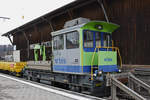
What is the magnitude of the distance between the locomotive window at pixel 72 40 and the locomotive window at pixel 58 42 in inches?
21.1

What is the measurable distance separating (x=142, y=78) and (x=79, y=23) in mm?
4135

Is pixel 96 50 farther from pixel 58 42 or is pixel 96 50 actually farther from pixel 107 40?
pixel 58 42

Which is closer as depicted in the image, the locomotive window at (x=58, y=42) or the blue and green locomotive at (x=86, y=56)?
the blue and green locomotive at (x=86, y=56)

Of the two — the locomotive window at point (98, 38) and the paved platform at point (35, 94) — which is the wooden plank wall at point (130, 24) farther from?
the paved platform at point (35, 94)

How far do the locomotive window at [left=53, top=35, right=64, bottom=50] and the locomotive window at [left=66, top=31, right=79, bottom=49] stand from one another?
1.76ft

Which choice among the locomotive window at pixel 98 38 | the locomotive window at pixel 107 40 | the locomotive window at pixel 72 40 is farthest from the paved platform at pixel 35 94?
the locomotive window at pixel 107 40

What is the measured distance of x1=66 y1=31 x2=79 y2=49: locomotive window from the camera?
315 inches

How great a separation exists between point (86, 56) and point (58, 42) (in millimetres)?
2139

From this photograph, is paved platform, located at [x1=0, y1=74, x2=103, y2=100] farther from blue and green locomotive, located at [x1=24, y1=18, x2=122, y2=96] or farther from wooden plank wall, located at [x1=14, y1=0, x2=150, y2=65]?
wooden plank wall, located at [x1=14, y1=0, x2=150, y2=65]

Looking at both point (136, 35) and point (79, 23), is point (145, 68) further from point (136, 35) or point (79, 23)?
point (79, 23)

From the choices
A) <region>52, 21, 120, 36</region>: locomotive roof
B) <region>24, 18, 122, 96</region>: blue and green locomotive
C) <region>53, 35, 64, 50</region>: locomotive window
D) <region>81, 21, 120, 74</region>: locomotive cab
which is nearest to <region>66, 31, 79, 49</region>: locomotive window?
<region>24, 18, 122, 96</region>: blue and green locomotive

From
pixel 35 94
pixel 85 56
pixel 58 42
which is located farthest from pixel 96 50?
pixel 35 94

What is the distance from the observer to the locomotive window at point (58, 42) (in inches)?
354

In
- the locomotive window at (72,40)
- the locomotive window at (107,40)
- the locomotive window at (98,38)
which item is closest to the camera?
the locomotive window at (72,40)
